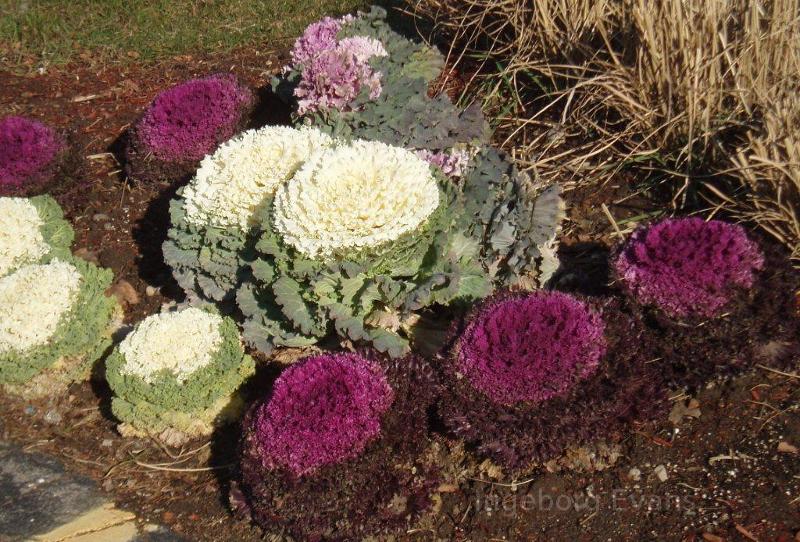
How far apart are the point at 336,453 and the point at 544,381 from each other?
0.76 meters

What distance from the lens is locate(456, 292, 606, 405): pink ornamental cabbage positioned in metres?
2.86

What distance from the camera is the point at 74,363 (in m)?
3.90

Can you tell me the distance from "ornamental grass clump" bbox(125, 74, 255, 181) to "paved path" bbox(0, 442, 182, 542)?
1.89 meters

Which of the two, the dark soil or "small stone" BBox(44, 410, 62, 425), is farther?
"small stone" BBox(44, 410, 62, 425)

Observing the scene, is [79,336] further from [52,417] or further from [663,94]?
[663,94]

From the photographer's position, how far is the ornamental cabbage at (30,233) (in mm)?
4148

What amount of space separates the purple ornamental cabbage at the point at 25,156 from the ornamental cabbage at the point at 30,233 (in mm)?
419

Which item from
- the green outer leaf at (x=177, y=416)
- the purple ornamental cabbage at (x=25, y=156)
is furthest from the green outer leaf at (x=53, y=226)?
the green outer leaf at (x=177, y=416)

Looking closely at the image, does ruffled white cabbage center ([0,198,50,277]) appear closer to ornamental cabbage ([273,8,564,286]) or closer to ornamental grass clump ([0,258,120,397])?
ornamental grass clump ([0,258,120,397])

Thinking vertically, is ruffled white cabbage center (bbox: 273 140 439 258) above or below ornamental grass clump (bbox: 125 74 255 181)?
above

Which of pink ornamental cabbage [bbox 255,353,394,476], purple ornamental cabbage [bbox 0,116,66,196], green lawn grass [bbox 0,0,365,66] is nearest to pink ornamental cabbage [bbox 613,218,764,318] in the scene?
pink ornamental cabbage [bbox 255,353,394,476]

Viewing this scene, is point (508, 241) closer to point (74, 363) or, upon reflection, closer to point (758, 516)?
point (758, 516)

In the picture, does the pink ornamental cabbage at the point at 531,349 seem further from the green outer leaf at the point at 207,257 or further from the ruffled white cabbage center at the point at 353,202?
the green outer leaf at the point at 207,257

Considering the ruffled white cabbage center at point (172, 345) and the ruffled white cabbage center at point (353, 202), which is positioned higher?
the ruffled white cabbage center at point (353, 202)
